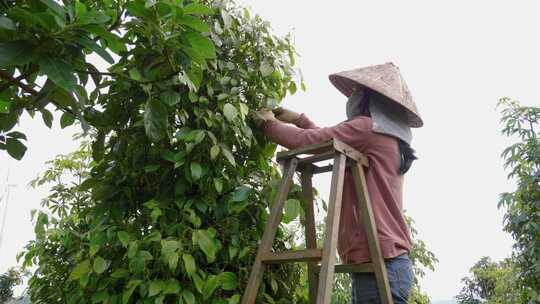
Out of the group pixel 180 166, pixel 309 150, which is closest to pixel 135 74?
pixel 180 166

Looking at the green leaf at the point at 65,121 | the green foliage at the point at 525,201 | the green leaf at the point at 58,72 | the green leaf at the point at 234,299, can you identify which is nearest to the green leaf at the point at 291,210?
the green leaf at the point at 234,299

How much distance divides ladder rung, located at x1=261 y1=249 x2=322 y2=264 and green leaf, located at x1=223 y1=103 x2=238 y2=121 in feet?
1.51

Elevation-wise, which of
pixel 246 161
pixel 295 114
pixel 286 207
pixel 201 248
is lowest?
pixel 201 248

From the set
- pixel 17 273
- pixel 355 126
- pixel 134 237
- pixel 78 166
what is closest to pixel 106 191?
pixel 134 237

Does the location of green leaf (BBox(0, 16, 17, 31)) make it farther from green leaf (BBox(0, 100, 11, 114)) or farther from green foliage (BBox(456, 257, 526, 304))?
green foliage (BBox(456, 257, 526, 304))

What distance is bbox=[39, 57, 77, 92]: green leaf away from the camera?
79 centimetres

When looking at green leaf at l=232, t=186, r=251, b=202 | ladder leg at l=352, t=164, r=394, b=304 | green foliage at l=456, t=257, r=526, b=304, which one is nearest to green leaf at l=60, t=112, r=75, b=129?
green leaf at l=232, t=186, r=251, b=202

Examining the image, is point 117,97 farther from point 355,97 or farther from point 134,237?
point 355,97

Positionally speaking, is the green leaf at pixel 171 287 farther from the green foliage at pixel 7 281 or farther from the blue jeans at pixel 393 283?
the green foliage at pixel 7 281

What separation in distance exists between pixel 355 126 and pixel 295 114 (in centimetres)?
31

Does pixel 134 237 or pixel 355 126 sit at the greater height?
pixel 355 126

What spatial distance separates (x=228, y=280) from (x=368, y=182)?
58 centimetres

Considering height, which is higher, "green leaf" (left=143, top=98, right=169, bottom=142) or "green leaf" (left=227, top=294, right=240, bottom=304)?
"green leaf" (left=143, top=98, right=169, bottom=142)

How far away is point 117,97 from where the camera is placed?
1521 mm
